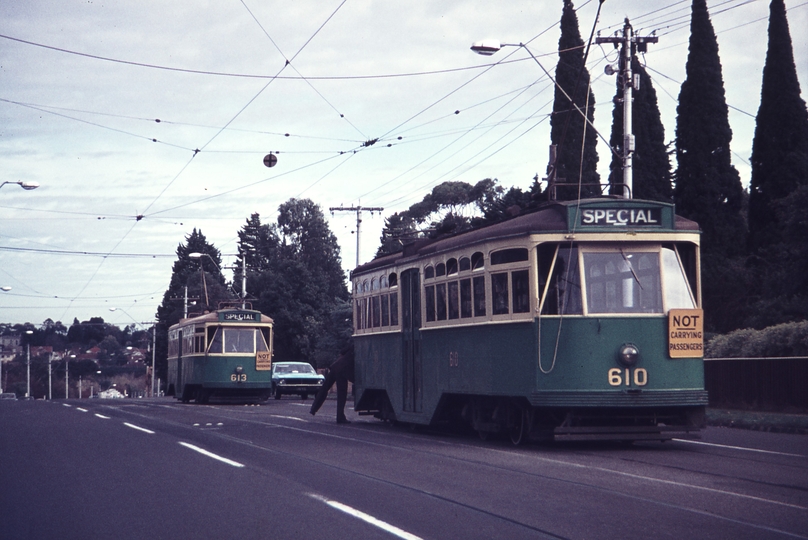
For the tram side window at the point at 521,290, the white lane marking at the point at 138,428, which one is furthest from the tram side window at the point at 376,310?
the tram side window at the point at 521,290

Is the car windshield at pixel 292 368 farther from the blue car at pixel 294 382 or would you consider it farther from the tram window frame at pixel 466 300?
the tram window frame at pixel 466 300

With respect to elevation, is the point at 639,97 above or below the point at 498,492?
above

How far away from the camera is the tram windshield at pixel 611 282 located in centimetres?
1457

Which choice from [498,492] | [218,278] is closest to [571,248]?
[498,492]

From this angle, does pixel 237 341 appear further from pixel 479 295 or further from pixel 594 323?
pixel 594 323

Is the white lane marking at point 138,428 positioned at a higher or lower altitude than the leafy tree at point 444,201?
lower

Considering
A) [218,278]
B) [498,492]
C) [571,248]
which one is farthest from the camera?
[218,278]

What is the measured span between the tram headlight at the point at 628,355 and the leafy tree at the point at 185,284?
7828cm

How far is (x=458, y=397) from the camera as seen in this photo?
17578 mm

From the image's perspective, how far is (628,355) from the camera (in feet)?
47.1

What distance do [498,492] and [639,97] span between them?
1698 inches

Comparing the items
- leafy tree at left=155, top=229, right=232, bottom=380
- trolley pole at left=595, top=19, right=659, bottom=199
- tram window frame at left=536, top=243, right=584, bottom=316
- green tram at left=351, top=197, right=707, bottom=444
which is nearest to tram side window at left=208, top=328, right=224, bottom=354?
trolley pole at left=595, top=19, right=659, bottom=199

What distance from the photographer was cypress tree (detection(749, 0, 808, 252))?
41500mm

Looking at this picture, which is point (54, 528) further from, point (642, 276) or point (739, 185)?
point (739, 185)
